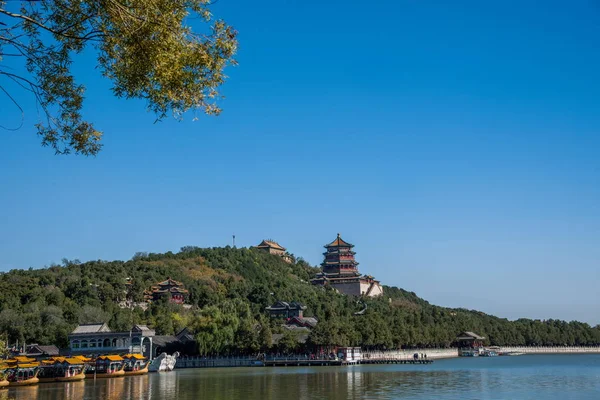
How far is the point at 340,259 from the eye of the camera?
87.8 meters

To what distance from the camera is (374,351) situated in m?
56.3

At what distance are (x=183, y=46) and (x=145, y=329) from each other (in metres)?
46.2

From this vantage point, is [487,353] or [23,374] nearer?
[23,374]

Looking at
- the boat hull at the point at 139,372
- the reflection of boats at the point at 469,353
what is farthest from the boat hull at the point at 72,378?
the reflection of boats at the point at 469,353

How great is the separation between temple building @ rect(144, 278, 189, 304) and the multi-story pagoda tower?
2605 centimetres

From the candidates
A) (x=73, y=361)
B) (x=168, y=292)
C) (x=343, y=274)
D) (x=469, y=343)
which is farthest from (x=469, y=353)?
(x=73, y=361)

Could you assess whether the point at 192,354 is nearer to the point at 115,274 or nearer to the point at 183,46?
the point at 115,274

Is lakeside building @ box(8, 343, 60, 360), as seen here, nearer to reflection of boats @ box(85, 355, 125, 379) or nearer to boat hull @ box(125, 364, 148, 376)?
reflection of boats @ box(85, 355, 125, 379)

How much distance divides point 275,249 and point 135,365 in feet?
204

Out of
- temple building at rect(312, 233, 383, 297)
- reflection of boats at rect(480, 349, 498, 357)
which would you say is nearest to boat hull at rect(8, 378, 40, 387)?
reflection of boats at rect(480, 349, 498, 357)

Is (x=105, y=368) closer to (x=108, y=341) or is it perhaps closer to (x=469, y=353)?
(x=108, y=341)

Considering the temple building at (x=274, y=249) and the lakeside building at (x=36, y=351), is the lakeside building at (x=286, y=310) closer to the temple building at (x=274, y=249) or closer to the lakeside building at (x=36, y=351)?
the lakeside building at (x=36, y=351)

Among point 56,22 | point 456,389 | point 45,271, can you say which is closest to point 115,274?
point 45,271

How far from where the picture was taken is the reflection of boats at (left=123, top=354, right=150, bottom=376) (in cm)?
4219
